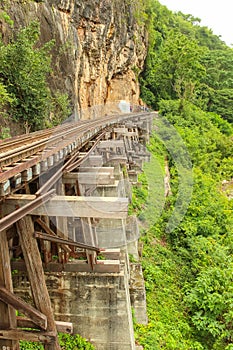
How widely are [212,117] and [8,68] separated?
28.4 metres

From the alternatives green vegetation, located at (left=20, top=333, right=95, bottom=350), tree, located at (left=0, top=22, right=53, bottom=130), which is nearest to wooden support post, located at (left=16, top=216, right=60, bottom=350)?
green vegetation, located at (left=20, top=333, right=95, bottom=350)

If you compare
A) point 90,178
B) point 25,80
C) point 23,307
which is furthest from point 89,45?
point 23,307

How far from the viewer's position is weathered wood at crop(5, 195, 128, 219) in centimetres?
383

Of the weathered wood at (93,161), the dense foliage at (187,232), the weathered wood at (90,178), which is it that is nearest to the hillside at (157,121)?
the dense foliage at (187,232)

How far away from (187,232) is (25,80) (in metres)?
9.30

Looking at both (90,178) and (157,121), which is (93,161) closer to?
(90,178)

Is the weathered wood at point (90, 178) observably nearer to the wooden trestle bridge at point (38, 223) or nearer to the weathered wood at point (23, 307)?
the wooden trestle bridge at point (38, 223)

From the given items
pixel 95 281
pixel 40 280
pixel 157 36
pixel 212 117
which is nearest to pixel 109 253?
pixel 95 281

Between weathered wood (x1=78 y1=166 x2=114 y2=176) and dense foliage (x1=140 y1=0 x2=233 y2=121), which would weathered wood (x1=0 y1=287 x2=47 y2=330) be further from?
dense foliage (x1=140 y1=0 x2=233 y2=121)

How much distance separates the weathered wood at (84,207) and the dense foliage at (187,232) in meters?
4.67

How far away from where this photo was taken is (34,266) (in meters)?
4.15

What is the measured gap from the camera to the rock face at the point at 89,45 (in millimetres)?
18328

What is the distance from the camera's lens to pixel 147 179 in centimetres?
1644

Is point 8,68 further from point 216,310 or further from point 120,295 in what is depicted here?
point 216,310
